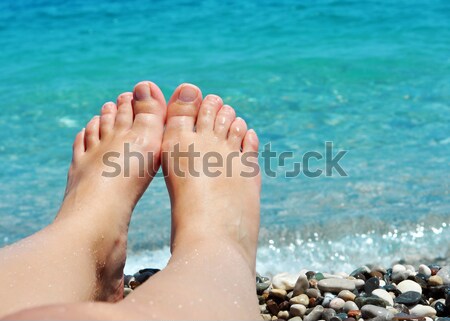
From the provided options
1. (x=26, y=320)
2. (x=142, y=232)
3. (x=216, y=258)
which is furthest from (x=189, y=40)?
(x=26, y=320)

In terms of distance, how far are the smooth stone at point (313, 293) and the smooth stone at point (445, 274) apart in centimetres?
37

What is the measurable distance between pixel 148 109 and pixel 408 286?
104 cm

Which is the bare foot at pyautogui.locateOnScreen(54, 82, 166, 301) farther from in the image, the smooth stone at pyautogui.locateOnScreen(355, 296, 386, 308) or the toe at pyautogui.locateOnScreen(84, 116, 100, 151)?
the smooth stone at pyautogui.locateOnScreen(355, 296, 386, 308)

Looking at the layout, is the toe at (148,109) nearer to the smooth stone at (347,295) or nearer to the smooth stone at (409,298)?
the smooth stone at (347,295)

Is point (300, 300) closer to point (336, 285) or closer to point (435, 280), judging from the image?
point (336, 285)

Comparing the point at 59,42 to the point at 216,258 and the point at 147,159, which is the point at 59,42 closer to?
the point at 147,159

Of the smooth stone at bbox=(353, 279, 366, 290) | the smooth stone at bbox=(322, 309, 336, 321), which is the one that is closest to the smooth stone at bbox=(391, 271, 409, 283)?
the smooth stone at bbox=(353, 279, 366, 290)

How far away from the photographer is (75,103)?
4730 millimetres

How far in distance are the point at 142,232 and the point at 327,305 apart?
0.95 metres

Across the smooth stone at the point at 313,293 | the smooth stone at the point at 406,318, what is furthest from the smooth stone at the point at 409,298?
the smooth stone at the point at 313,293

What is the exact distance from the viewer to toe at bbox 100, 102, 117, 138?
2596 mm

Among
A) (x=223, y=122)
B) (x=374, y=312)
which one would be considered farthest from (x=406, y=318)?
(x=223, y=122)

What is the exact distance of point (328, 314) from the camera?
2.00 meters

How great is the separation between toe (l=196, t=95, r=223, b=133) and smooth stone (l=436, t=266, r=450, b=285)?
86 cm
